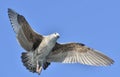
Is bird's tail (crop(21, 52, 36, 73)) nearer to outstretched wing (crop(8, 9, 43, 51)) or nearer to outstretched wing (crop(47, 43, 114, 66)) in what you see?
outstretched wing (crop(8, 9, 43, 51))

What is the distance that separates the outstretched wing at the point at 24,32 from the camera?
25.6 metres

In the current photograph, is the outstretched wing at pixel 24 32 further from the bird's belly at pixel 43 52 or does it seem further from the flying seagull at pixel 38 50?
the bird's belly at pixel 43 52

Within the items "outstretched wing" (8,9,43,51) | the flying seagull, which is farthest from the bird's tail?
"outstretched wing" (8,9,43,51)

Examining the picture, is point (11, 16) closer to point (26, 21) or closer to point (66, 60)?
point (26, 21)

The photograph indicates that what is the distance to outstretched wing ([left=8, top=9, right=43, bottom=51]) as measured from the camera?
84.0 ft

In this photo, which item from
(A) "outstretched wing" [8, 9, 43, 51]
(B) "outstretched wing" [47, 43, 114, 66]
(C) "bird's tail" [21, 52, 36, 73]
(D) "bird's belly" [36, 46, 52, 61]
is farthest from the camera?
(B) "outstretched wing" [47, 43, 114, 66]

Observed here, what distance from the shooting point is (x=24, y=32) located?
1016 inches

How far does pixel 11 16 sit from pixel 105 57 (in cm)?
335

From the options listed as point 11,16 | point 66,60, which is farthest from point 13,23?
point 66,60

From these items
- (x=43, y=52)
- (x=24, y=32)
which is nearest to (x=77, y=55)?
(x=43, y=52)

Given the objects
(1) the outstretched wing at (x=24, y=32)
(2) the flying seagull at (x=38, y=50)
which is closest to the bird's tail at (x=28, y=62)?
(2) the flying seagull at (x=38, y=50)

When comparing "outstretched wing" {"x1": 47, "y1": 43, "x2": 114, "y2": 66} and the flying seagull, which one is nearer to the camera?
the flying seagull

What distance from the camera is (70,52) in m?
26.9

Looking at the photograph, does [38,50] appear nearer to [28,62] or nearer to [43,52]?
[43,52]
